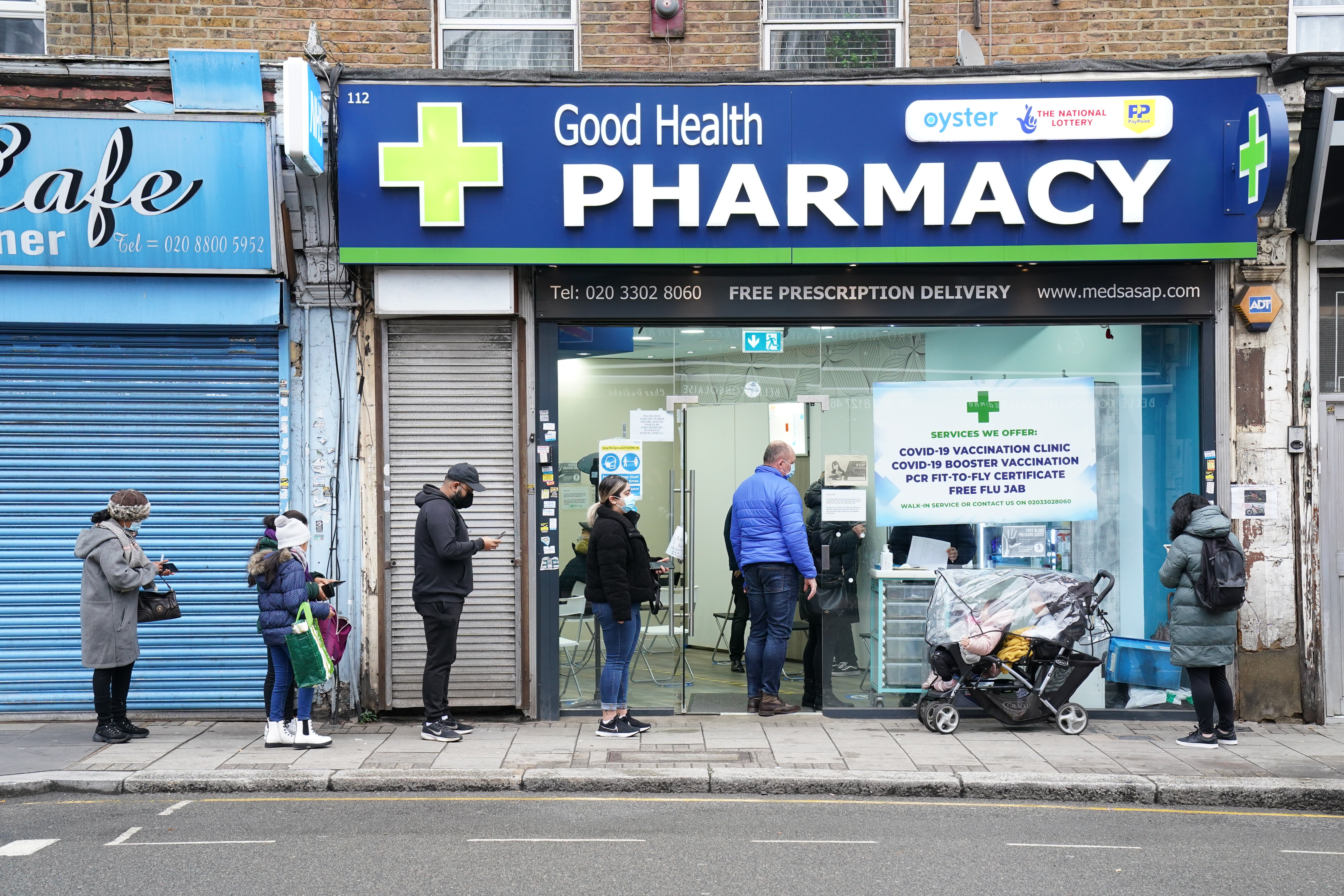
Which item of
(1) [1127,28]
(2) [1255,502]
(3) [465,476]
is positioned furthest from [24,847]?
(1) [1127,28]

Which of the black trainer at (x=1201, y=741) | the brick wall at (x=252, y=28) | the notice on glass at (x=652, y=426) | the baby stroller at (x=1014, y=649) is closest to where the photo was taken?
the black trainer at (x=1201, y=741)

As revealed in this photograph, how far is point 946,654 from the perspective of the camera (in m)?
8.12

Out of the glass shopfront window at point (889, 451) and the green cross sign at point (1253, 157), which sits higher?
the green cross sign at point (1253, 157)

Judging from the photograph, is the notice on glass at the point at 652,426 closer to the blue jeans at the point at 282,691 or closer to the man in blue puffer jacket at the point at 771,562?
the man in blue puffer jacket at the point at 771,562

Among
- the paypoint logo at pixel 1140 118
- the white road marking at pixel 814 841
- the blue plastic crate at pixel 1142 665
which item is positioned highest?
the paypoint logo at pixel 1140 118

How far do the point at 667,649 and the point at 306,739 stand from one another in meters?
3.02

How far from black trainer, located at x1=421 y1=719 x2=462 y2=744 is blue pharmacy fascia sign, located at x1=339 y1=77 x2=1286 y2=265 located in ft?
11.2

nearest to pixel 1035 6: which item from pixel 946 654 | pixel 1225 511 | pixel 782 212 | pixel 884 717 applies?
pixel 782 212

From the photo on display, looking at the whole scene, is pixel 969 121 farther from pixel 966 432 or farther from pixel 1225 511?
pixel 1225 511

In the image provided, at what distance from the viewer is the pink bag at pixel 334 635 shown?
776cm

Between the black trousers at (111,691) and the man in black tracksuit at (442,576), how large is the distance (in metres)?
2.15

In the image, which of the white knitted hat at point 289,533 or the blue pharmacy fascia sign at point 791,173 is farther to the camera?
the blue pharmacy fascia sign at point 791,173

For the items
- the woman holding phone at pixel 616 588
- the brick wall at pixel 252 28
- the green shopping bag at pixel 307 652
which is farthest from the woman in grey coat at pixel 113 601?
the brick wall at pixel 252 28

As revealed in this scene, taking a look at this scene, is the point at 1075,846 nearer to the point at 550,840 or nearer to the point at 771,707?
the point at 550,840
